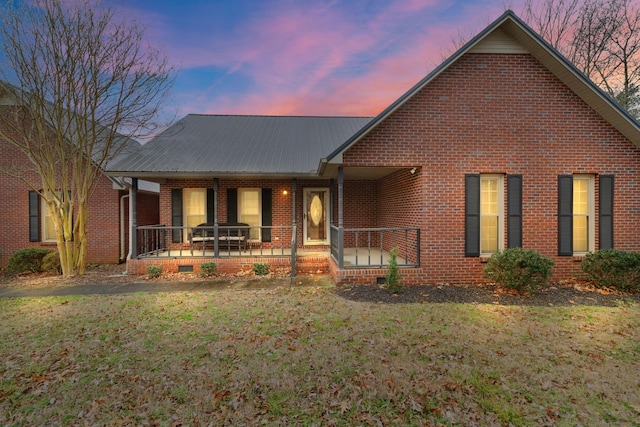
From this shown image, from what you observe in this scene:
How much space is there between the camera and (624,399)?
3.12 metres

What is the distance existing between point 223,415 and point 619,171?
34.0ft

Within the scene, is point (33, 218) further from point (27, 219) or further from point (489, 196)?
point (489, 196)

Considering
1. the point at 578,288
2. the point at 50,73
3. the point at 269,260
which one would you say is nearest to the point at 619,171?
the point at 578,288

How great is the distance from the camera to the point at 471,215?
7.61 metres

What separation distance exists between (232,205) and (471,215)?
7.89 meters

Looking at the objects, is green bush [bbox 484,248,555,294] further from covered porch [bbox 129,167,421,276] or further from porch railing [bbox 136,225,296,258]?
porch railing [bbox 136,225,296,258]

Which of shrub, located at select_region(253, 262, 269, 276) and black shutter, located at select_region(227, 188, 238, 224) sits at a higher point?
black shutter, located at select_region(227, 188, 238, 224)

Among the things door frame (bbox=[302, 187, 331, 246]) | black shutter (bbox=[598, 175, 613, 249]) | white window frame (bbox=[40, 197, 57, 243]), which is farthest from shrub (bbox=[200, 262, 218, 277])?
black shutter (bbox=[598, 175, 613, 249])

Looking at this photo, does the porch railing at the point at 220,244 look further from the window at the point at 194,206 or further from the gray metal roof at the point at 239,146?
the gray metal roof at the point at 239,146

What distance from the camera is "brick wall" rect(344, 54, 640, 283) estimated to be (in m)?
7.49

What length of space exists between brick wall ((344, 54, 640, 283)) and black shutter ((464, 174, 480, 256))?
0.13 meters

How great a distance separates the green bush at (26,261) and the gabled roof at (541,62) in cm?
1002

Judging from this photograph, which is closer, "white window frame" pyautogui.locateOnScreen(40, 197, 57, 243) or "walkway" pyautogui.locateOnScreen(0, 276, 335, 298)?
"walkway" pyautogui.locateOnScreen(0, 276, 335, 298)

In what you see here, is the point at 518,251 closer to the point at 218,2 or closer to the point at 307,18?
the point at 307,18
